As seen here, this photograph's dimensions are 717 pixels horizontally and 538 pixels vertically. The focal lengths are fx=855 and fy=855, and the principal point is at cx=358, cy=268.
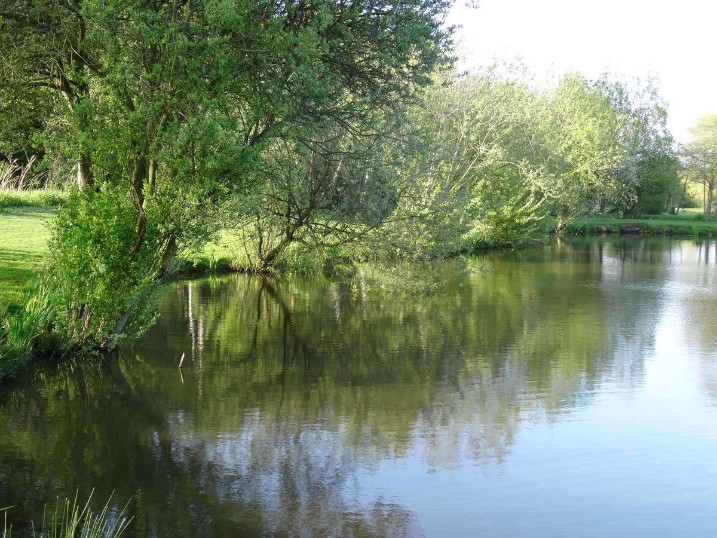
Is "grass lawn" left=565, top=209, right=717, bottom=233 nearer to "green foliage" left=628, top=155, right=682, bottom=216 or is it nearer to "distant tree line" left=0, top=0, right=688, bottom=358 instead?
"green foliage" left=628, top=155, right=682, bottom=216

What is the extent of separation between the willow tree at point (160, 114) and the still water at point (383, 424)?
1.76 m

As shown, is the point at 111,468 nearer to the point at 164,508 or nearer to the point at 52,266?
the point at 164,508

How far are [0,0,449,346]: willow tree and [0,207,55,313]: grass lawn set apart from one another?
1.16 m

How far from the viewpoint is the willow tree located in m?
14.3

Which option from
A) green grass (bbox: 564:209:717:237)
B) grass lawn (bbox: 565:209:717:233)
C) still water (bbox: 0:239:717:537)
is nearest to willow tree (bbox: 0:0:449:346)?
still water (bbox: 0:239:717:537)

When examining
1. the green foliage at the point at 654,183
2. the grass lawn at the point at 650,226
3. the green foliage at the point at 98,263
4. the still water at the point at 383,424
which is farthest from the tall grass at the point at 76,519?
the green foliage at the point at 654,183

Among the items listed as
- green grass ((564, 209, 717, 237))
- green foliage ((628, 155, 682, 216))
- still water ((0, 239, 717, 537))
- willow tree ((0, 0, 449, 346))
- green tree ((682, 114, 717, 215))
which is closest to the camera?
still water ((0, 239, 717, 537))

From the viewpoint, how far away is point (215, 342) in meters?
18.1

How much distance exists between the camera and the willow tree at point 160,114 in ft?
46.8

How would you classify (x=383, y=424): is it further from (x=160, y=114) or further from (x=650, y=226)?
(x=650, y=226)

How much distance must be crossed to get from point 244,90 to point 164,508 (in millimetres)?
8965

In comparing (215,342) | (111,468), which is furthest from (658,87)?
(111,468)

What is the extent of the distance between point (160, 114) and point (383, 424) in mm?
6768

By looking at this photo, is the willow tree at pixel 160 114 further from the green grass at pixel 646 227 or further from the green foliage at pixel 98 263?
the green grass at pixel 646 227
